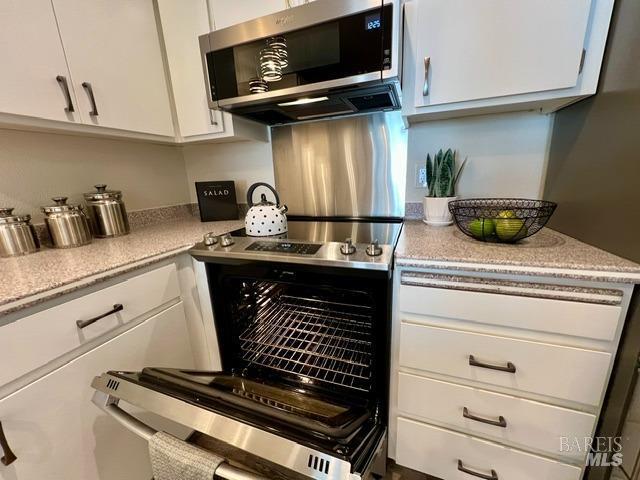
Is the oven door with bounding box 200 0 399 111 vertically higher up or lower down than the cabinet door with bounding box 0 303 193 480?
higher up

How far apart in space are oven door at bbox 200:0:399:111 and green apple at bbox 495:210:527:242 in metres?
0.61

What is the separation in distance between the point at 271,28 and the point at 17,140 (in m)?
1.19

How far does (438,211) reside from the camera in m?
1.24

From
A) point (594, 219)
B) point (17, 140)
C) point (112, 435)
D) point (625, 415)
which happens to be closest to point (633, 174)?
point (594, 219)

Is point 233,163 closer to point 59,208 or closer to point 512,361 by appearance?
point 59,208

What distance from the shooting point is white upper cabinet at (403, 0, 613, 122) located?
0.82 meters

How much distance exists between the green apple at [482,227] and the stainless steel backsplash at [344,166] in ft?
1.82

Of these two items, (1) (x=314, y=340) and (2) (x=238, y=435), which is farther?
(1) (x=314, y=340)

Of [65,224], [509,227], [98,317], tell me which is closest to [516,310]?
[509,227]

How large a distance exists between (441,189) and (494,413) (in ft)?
2.94

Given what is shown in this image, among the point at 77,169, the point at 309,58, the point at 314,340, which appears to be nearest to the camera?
the point at 309,58

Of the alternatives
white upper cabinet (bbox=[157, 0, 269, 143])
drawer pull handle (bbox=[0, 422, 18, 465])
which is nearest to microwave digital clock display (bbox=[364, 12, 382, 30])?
white upper cabinet (bbox=[157, 0, 269, 143])

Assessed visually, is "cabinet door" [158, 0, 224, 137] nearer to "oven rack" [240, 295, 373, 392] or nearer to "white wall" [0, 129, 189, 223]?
"white wall" [0, 129, 189, 223]

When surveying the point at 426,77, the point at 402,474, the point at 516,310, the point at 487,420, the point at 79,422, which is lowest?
the point at 402,474
